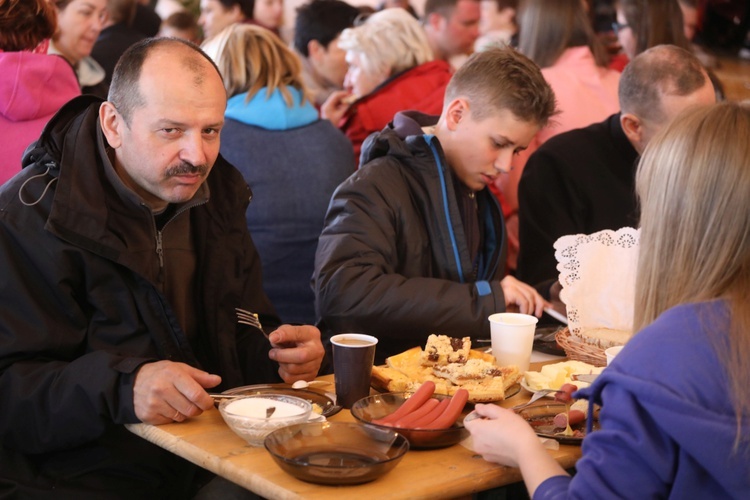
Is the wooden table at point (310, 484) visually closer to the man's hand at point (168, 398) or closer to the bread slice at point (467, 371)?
the man's hand at point (168, 398)

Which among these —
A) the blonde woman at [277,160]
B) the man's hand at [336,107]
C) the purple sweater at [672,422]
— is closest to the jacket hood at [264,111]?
the blonde woman at [277,160]

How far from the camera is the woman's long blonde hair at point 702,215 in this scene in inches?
66.3

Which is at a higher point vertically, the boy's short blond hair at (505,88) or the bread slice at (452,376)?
the boy's short blond hair at (505,88)

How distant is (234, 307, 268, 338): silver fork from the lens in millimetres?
2598

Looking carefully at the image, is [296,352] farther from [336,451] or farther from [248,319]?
[336,451]

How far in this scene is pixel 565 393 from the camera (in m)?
2.30

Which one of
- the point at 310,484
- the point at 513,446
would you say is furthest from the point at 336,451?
the point at 513,446

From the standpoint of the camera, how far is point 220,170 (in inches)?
109

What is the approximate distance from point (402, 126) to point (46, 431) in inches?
64.9

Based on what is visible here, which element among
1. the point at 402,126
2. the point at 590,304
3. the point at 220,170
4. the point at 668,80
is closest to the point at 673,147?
the point at 590,304

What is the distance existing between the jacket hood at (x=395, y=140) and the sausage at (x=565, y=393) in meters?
1.14

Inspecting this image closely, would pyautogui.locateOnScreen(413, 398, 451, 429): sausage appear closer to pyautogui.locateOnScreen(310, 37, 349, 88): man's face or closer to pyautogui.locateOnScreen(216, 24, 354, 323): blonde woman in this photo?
pyautogui.locateOnScreen(216, 24, 354, 323): blonde woman

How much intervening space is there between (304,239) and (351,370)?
1939mm

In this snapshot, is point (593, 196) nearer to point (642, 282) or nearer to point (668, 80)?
point (668, 80)
